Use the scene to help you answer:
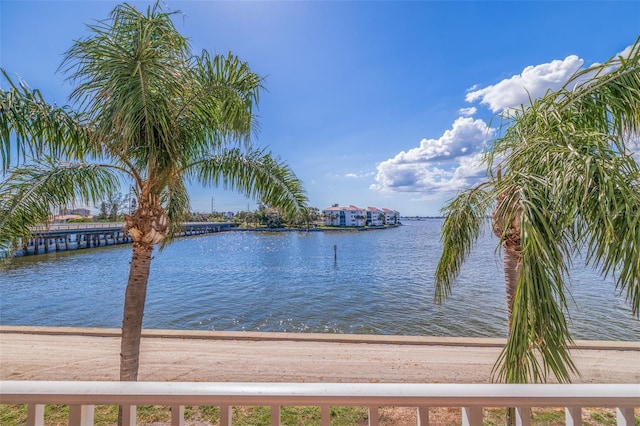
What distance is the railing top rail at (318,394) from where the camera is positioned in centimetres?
98

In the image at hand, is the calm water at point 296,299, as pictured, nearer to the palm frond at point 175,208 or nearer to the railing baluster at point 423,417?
the palm frond at point 175,208

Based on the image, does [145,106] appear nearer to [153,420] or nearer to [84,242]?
[153,420]

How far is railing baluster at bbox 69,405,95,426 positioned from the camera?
1.01m

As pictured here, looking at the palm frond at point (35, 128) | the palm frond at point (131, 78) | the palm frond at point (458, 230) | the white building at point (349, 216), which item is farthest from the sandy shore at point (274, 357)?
the white building at point (349, 216)

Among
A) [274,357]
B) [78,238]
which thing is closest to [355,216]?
[78,238]

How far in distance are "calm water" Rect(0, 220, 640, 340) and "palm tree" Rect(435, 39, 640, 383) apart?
22.4 feet

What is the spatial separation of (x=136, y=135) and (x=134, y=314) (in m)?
2.23

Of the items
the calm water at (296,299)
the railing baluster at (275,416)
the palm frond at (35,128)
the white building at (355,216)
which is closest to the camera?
the railing baluster at (275,416)

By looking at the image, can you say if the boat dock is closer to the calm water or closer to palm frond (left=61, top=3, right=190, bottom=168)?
the calm water

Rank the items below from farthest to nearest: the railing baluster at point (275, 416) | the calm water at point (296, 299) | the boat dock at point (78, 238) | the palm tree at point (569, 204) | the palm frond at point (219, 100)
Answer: the boat dock at point (78, 238), the calm water at point (296, 299), the palm frond at point (219, 100), the palm tree at point (569, 204), the railing baluster at point (275, 416)

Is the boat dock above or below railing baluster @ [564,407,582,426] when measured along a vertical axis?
below

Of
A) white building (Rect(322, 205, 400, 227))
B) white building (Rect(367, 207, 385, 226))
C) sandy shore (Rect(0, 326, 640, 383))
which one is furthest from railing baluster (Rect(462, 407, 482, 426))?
white building (Rect(367, 207, 385, 226))

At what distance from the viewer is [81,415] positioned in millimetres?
1032

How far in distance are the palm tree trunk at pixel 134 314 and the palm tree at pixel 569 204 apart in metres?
4.03
